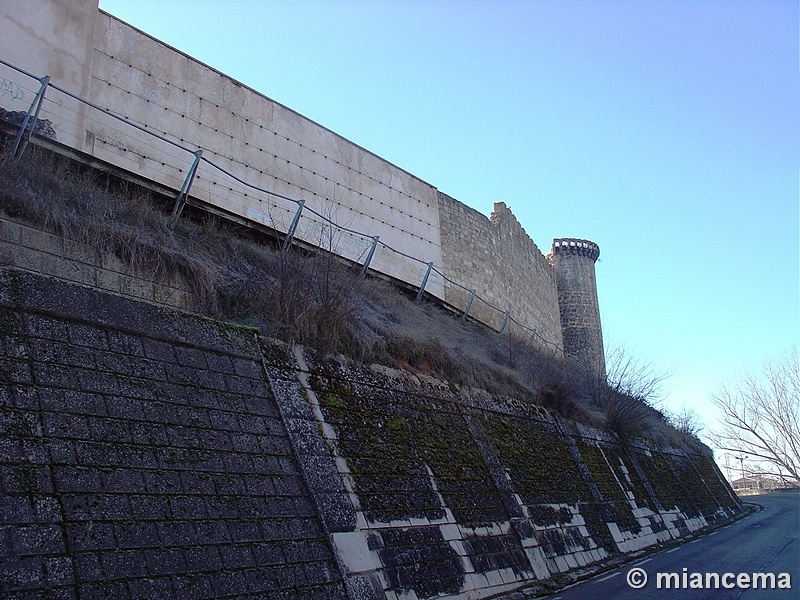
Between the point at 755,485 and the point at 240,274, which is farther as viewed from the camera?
the point at 755,485

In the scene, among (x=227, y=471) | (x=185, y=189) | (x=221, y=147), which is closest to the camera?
(x=227, y=471)

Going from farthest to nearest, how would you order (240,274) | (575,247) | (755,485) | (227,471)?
(755,485) < (575,247) < (240,274) < (227,471)

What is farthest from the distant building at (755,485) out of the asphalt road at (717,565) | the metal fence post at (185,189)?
the metal fence post at (185,189)

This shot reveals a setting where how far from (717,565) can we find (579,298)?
82.5ft

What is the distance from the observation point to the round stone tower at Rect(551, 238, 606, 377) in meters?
33.0

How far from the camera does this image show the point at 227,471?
5488 millimetres

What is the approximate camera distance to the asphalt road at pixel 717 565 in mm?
7598

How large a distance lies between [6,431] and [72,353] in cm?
102

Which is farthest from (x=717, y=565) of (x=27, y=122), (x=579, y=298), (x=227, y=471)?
(x=579, y=298)

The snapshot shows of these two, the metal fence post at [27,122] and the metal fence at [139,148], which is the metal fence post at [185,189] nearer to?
the metal fence at [139,148]

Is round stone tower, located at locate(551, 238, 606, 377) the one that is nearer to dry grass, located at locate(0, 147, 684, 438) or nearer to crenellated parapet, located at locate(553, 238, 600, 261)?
crenellated parapet, located at locate(553, 238, 600, 261)

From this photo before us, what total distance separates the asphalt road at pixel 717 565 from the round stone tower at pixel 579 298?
16656 mm

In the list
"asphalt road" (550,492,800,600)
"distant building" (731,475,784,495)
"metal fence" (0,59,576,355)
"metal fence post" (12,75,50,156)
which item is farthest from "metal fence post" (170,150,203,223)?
"distant building" (731,475,784,495)

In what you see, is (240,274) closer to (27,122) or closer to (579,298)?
(27,122)
